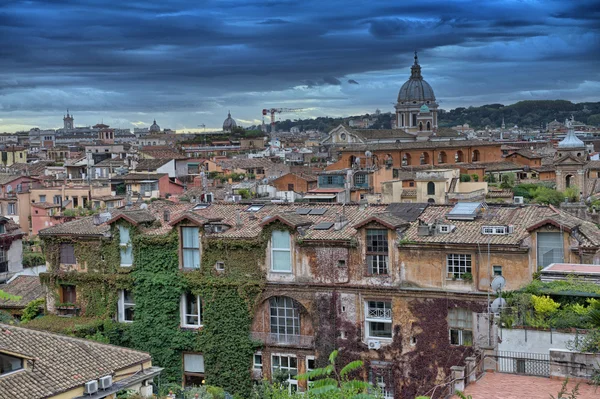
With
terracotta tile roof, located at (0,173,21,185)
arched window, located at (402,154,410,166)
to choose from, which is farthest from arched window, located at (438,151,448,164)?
terracotta tile roof, located at (0,173,21,185)

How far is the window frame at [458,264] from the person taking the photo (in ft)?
103

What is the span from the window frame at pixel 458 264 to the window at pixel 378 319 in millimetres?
2576

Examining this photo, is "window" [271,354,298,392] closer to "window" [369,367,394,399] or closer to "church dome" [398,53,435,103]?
"window" [369,367,394,399]

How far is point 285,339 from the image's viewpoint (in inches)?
1341

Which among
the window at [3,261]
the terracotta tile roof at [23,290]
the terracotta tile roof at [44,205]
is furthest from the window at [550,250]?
the terracotta tile roof at [44,205]

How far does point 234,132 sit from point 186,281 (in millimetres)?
162377

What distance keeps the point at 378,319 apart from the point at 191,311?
7.79 m

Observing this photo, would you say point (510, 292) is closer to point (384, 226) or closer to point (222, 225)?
point (384, 226)

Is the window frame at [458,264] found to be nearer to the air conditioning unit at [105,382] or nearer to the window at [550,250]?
the window at [550,250]

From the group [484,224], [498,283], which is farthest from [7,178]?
[498,283]

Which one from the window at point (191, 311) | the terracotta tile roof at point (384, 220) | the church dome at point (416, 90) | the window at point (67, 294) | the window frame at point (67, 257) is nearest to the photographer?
the terracotta tile roof at point (384, 220)

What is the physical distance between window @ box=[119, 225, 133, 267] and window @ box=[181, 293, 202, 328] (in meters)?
2.79

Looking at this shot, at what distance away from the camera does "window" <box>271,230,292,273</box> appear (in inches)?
1341

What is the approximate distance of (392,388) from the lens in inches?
1277
